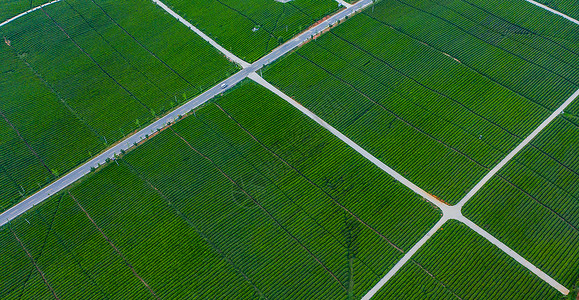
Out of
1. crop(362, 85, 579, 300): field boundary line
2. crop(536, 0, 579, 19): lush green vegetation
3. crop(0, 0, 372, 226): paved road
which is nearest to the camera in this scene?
crop(362, 85, 579, 300): field boundary line

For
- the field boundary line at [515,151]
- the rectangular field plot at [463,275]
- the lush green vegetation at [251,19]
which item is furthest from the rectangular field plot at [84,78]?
the rectangular field plot at [463,275]

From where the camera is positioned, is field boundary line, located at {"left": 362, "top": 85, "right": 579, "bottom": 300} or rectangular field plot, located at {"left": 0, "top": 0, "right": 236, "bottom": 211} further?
rectangular field plot, located at {"left": 0, "top": 0, "right": 236, "bottom": 211}

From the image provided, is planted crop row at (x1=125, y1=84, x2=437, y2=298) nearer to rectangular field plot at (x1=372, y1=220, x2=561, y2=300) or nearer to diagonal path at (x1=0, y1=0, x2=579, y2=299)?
diagonal path at (x1=0, y1=0, x2=579, y2=299)

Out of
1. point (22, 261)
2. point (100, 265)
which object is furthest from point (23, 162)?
point (100, 265)

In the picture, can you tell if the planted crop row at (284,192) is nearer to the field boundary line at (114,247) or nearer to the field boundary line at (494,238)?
the field boundary line at (494,238)

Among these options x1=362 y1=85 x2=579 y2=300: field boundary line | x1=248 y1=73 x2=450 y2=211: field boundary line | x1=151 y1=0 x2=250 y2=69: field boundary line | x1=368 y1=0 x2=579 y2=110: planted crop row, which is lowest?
x1=151 y1=0 x2=250 y2=69: field boundary line

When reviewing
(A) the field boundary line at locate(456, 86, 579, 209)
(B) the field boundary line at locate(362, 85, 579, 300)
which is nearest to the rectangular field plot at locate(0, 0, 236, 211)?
(B) the field boundary line at locate(362, 85, 579, 300)

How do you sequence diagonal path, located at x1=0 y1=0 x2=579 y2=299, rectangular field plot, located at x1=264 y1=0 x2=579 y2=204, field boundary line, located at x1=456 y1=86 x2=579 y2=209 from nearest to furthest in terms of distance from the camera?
diagonal path, located at x1=0 y1=0 x2=579 y2=299 < field boundary line, located at x1=456 y1=86 x2=579 y2=209 < rectangular field plot, located at x1=264 y1=0 x2=579 y2=204
